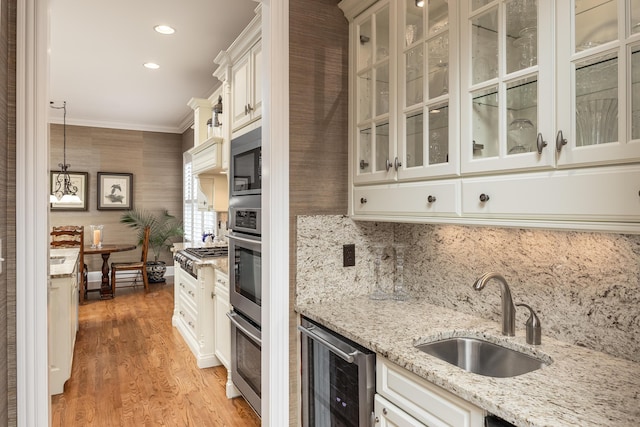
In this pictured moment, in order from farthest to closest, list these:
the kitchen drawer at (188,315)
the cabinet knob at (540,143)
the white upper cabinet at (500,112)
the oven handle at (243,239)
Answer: the kitchen drawer at (188,315) → the oven handle at (243,239) → the cabinet knob at (540,143) → the white upper cabinet at (500,112)

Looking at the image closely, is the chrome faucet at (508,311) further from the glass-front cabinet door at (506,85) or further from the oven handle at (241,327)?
the oven handle at (241,327)

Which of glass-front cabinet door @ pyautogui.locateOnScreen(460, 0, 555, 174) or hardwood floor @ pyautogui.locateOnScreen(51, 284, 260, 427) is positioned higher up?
glass-front cabinet door @ pyautogui.locateOnScreen(460, 0, 555, 174)

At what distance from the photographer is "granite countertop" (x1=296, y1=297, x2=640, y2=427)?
1007 millimetres

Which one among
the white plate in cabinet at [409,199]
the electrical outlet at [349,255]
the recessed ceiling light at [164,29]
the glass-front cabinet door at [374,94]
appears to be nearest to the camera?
the white plate in cabinet at [409,199]

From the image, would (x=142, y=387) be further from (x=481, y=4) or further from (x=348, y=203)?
(x=481, y=4)

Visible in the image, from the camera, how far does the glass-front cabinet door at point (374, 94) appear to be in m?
1.89

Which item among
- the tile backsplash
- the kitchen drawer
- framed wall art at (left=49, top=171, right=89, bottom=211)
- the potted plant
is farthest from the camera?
the potted plant

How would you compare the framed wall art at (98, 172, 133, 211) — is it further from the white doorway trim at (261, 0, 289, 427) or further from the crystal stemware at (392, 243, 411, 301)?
the crystal stemware at (392, 243, 411, 301)

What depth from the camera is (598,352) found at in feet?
4.59

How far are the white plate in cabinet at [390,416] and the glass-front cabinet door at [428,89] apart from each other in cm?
86

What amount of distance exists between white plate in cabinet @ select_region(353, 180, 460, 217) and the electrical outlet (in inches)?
7.0

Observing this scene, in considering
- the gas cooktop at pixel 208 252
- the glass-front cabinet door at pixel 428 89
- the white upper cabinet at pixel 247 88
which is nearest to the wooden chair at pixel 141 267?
the gas cooktop at pixel 208 252

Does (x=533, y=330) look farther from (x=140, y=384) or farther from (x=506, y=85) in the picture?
(x=140, y=384)

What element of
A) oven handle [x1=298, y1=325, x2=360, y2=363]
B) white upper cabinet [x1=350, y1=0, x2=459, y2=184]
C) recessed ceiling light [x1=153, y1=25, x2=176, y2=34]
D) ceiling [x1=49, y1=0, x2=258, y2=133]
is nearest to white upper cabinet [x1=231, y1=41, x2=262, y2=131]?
ceiling [x1=49, y1=0, x2=258, y2=133]
